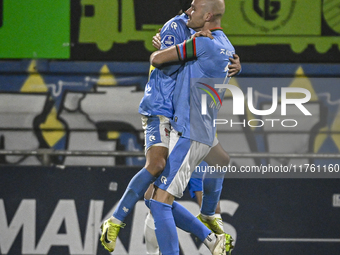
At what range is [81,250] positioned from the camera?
12.9 feet

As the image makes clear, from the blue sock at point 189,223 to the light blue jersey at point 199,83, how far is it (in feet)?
1.67

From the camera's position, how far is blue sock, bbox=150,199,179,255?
281cm

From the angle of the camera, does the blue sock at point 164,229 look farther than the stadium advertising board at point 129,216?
No

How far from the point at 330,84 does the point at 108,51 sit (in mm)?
3056

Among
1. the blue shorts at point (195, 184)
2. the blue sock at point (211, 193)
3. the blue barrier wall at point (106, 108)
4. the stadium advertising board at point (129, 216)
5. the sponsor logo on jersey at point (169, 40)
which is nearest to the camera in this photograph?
the sponsor logo on jersey at point (169, 40)

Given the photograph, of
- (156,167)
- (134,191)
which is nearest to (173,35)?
(156,167)

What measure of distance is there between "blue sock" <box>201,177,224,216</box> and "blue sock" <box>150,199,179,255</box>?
575 mm

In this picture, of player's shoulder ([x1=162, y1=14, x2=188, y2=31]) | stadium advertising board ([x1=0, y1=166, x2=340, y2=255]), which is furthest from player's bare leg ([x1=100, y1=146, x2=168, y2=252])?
stadium advertising board ([x1=0, y1=166, x2=340, y2=255])

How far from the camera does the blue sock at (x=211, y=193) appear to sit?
3312mm

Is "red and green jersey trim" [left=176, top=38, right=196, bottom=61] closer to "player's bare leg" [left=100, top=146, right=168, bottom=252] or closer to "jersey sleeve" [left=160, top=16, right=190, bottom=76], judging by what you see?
"jersey sleeve" [left=160, top=16, right=190, bottom=76]

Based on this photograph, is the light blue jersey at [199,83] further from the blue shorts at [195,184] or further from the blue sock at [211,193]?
the blue shorts at [195,184]

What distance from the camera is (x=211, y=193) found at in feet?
10.9

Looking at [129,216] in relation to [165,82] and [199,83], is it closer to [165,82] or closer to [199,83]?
[165,82]

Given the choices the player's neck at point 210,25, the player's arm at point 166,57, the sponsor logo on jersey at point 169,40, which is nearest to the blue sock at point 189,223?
the player's arm at point 166,57
